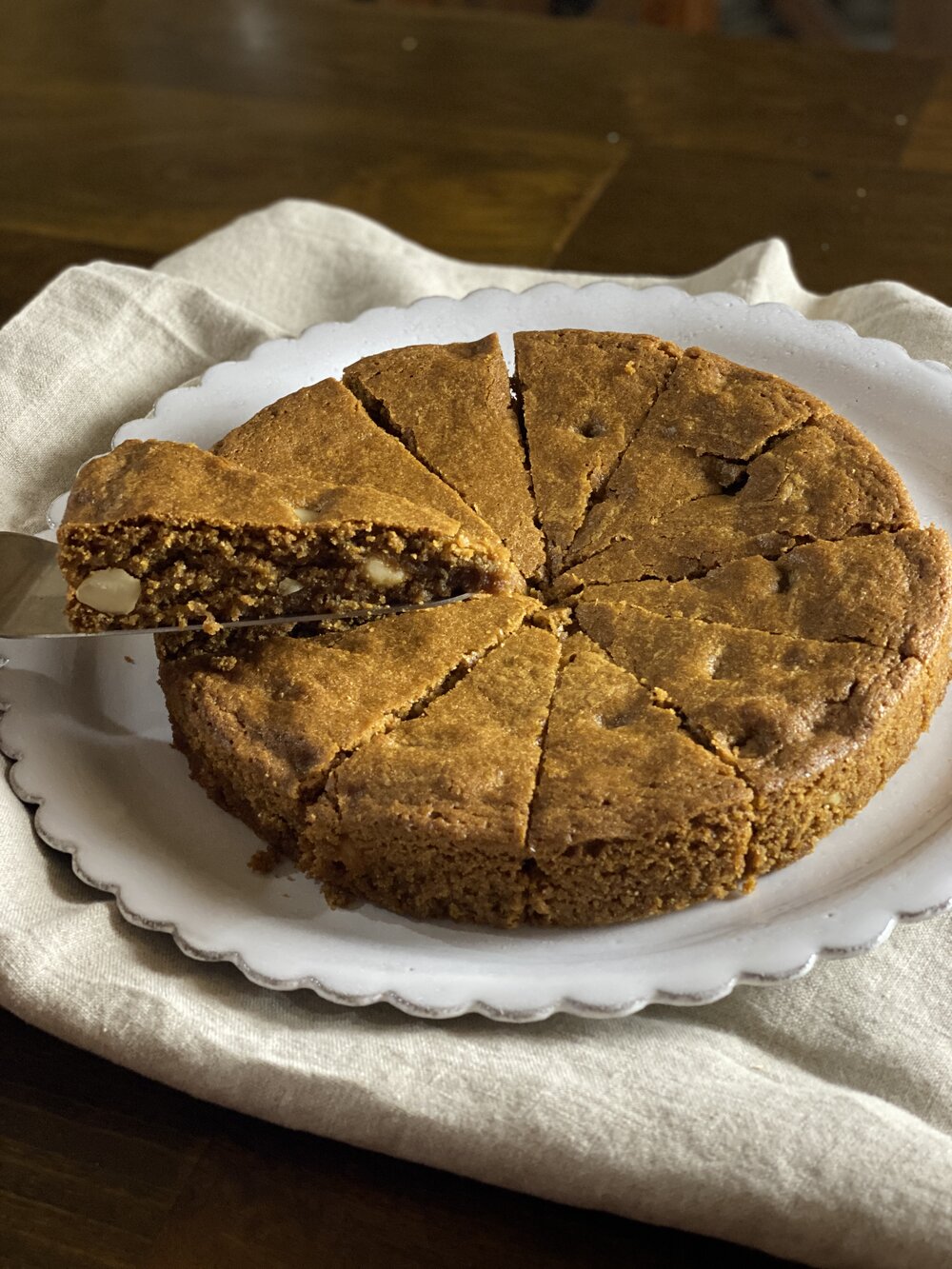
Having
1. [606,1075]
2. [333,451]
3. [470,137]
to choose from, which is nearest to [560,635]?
[333,451]

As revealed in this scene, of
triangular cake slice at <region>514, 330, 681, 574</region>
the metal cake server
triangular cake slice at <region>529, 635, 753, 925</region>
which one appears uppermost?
triangular cake slice at <region>514, 330, 681, 574</region>

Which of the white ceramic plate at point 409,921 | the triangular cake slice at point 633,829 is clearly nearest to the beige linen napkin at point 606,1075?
the white ceramic plate at point 409,921

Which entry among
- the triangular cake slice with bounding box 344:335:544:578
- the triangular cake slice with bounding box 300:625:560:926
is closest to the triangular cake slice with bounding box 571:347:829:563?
the triangular cake slice with bounding box 344:335:544:578

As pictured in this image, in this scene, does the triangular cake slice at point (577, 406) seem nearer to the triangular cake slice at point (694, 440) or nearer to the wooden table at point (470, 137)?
the triangular cake slice at point (694, 440)

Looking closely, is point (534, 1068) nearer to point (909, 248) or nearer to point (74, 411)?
point (74, 411)

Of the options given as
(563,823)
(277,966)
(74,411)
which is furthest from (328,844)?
(74,411)

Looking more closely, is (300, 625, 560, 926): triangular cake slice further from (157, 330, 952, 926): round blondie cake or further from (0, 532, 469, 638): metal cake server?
(0, 532, 469, 638): metal cake server
